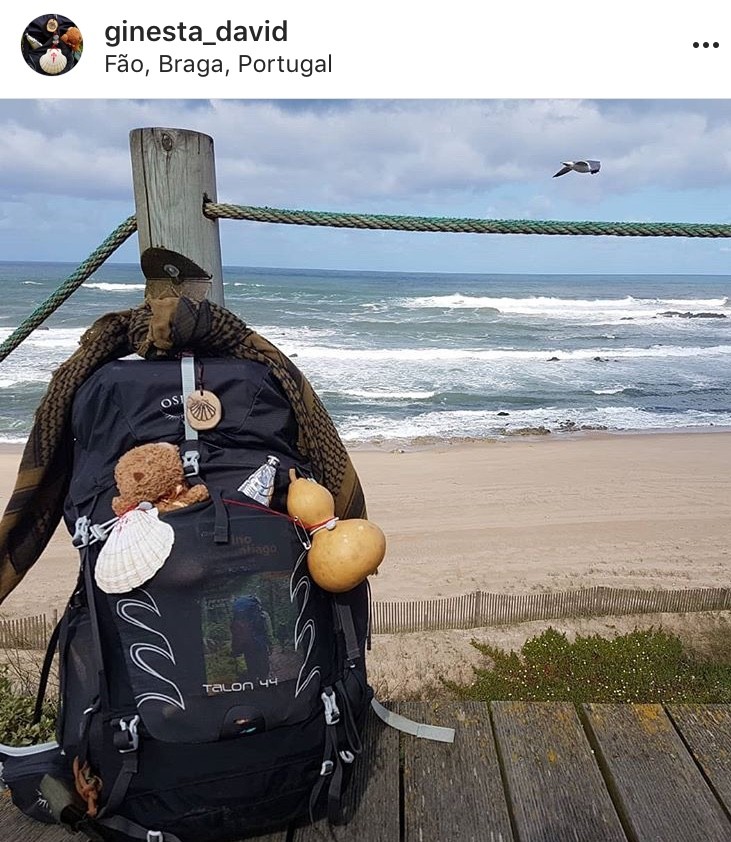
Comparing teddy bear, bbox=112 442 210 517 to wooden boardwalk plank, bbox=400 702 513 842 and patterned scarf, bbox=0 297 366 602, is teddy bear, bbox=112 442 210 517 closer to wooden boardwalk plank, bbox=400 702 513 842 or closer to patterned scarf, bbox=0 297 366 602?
patterned scarf, bbox=0 297 366 602

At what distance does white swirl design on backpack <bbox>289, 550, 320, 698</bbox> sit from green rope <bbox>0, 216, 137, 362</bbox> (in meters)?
0.99

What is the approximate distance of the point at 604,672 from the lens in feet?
17.2

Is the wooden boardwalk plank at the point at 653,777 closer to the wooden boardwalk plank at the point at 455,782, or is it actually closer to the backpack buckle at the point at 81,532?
the wooden boardwalk plank at the point at 455,782

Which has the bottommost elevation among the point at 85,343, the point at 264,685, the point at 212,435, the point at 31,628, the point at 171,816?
the point at 31,628

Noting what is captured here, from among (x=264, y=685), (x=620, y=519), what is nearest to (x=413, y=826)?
(x=264, y=685)

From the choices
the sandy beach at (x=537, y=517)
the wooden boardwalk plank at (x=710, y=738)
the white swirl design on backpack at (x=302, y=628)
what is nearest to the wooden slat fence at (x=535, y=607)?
the sandy beach at (x=537, y=517)

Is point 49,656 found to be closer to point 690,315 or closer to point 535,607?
point 535,607

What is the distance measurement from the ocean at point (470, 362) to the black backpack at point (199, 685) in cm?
1322

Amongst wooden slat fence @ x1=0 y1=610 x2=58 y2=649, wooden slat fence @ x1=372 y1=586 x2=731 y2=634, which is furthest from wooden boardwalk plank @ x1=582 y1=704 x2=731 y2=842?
wooden slat fence @ x1=0 y1=610 x2=58 y2=649

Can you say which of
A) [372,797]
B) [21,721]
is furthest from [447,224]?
[21,721]

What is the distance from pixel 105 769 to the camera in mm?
1484

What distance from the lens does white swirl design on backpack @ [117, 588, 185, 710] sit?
1.47 m

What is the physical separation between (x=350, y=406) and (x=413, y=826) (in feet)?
52.6

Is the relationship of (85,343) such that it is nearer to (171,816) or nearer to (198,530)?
(198,530)
